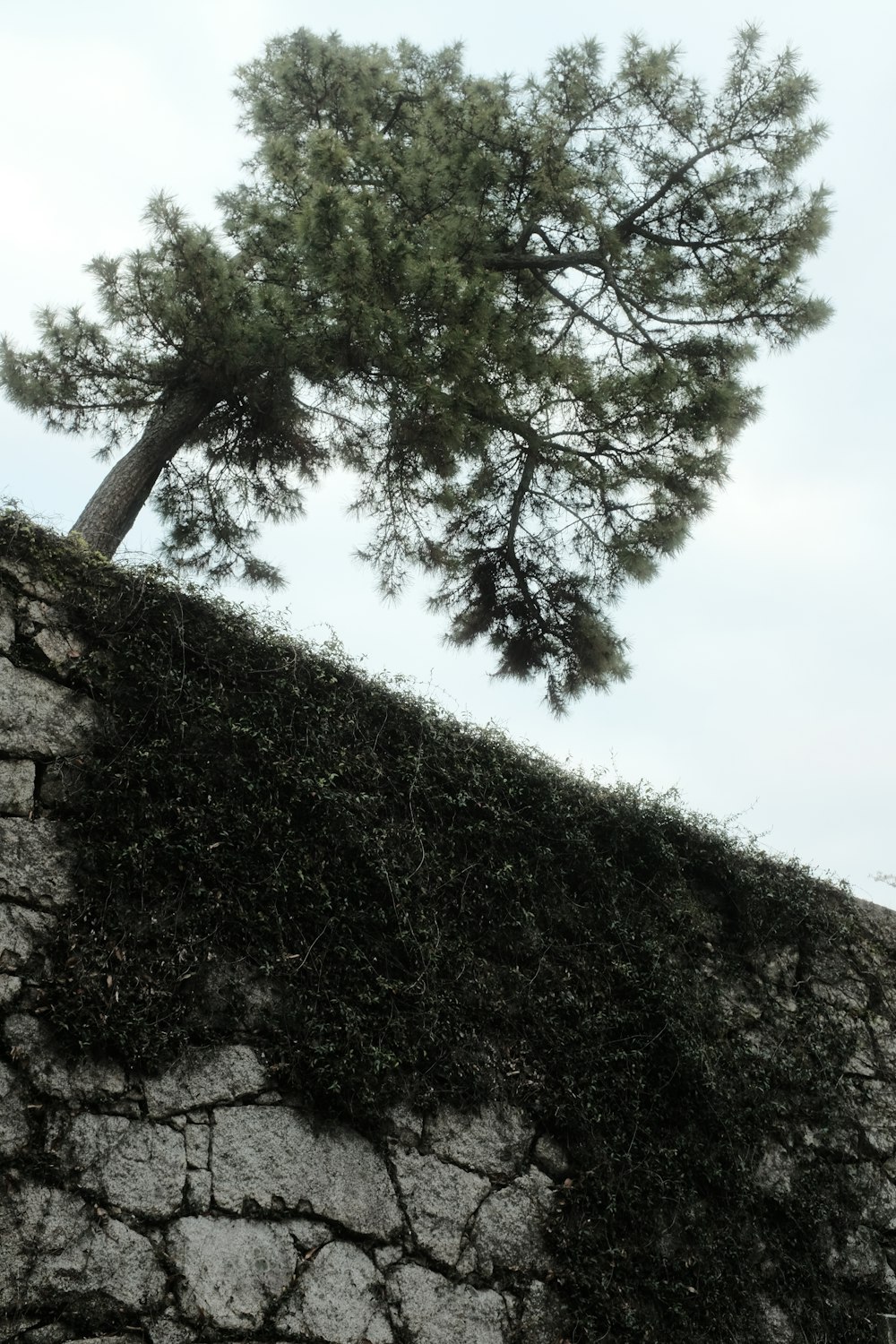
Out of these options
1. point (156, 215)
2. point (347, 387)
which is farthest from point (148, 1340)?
point (156, 215)

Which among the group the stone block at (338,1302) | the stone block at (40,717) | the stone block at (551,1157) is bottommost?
the stone block at (338,1302)

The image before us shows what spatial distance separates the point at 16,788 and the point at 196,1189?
54.1 inches

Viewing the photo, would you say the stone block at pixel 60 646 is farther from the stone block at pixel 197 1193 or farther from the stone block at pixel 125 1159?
the stone block at pixel 197 1193

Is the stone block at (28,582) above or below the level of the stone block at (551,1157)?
above

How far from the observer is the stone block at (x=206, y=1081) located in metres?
3.23

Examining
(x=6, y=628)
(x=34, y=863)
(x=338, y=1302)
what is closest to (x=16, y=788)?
(x=34, y=863)

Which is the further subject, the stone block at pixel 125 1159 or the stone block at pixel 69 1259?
the stone block at pixel 125 1159

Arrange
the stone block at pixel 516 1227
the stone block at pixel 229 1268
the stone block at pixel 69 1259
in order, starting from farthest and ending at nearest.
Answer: the stone block at pixel 516 1227
the stone block at pixel 229 1268
the stone block at pixel 69 1259

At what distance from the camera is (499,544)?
7902 mm

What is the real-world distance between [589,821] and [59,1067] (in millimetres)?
2610

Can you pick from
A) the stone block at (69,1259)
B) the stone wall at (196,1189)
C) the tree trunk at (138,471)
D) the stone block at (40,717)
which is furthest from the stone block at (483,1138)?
the tree trunk at (138,471)

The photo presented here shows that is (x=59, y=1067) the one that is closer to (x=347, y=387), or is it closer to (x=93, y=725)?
(x=93, y=725)

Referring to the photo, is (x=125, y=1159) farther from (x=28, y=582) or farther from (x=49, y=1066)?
(x=28, y=582)

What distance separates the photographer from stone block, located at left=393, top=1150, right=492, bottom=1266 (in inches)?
141
